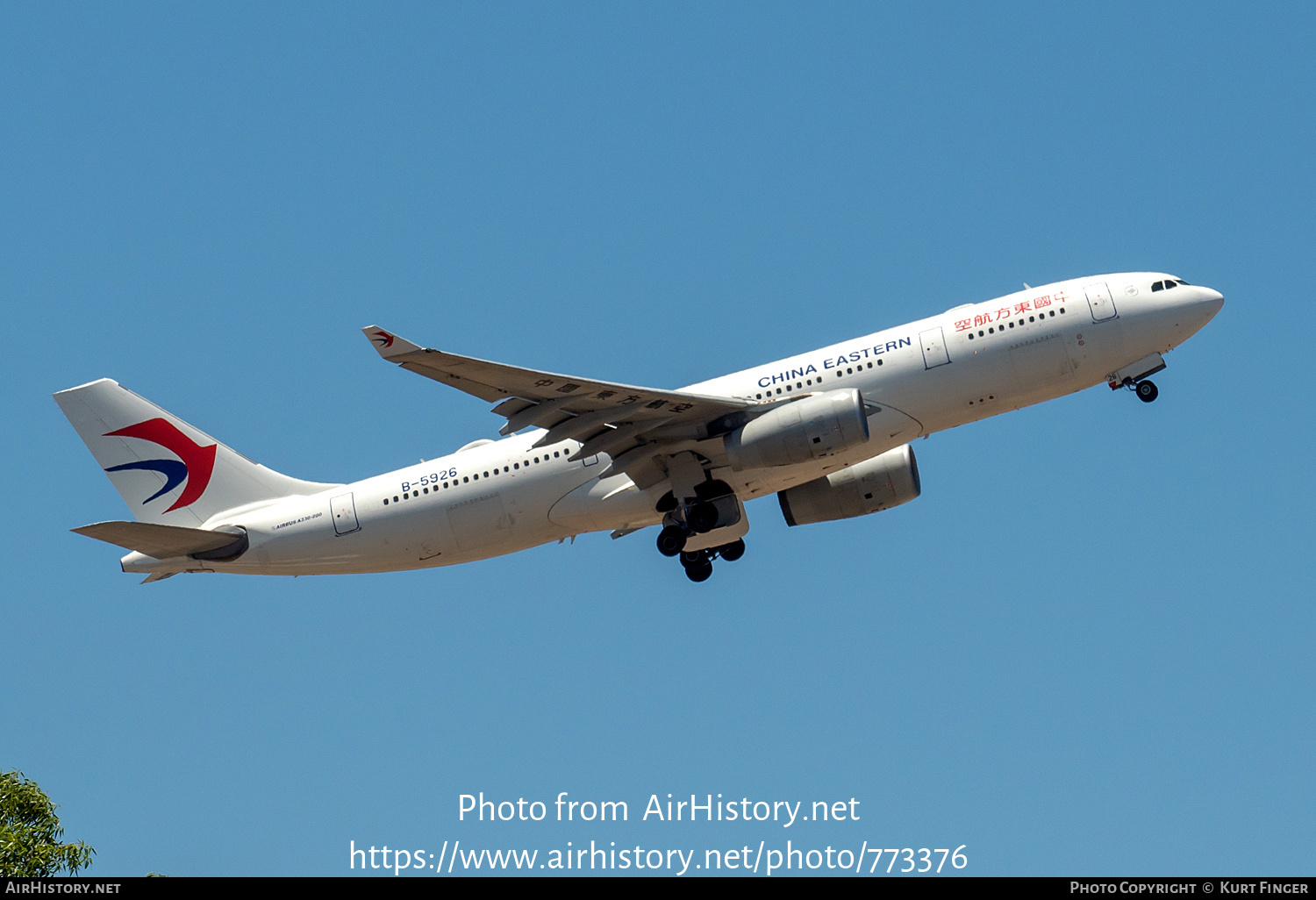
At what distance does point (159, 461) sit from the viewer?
125 feet

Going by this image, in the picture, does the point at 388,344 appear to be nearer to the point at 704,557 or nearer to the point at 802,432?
the point at 802,432

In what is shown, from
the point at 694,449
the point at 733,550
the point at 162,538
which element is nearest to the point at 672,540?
the point at 694,449

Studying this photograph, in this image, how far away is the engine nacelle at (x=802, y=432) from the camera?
104ft

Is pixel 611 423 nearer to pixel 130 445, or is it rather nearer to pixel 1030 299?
pixel 1030 299

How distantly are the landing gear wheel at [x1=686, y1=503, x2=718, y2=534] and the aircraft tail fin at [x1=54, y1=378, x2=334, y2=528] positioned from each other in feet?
33.3

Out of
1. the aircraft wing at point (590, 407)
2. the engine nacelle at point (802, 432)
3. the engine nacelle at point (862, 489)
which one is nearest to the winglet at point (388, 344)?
the aircraft wing at point (590, 407)

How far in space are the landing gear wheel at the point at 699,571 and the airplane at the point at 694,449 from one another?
4cm

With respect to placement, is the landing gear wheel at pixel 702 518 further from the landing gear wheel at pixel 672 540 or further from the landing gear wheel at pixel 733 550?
the landing gear wheel at pixel 733 550

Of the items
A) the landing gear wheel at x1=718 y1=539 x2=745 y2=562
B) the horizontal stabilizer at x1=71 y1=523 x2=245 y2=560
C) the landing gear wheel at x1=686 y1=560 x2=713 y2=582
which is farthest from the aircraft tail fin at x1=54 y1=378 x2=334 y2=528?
the landing gear wheel at x1=718 y1=539 x2=745 y2=562

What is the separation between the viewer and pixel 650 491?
113ft

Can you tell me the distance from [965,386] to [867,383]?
2.15m
